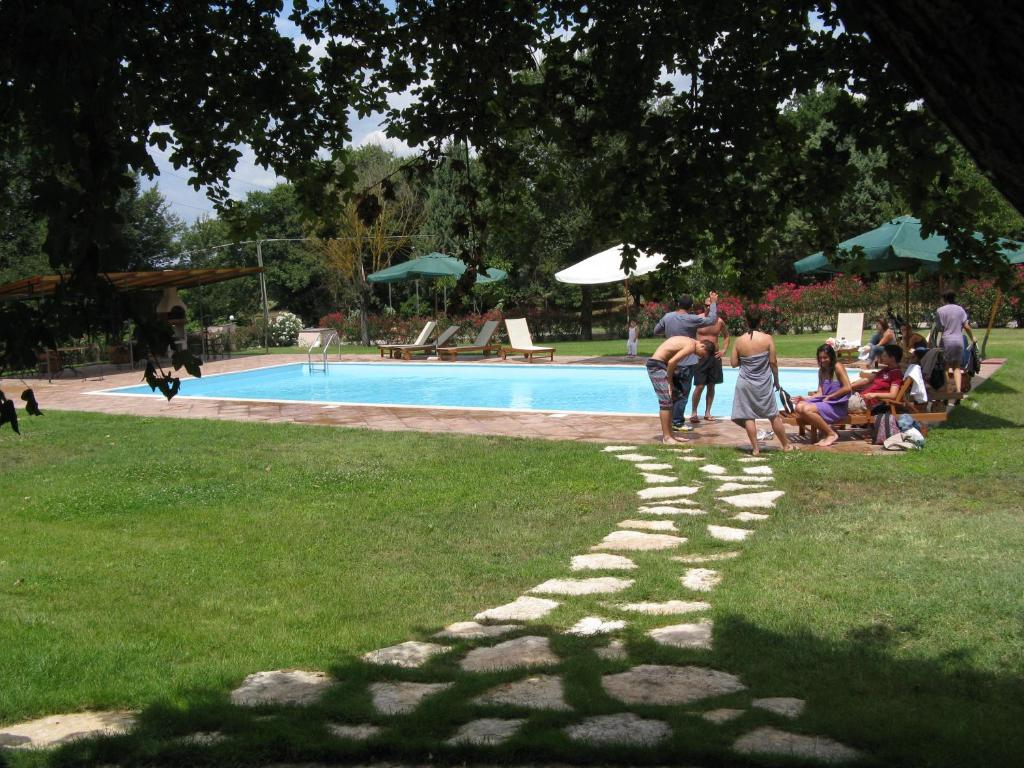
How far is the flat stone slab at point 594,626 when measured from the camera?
15.4 feet

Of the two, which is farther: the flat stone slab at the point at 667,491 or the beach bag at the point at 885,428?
the beach bag at the point at 885,428

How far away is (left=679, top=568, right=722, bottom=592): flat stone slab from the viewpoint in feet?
17.5

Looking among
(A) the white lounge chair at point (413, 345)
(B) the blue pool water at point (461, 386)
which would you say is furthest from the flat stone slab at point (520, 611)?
(A) the white lounge chair at point (413, 345)

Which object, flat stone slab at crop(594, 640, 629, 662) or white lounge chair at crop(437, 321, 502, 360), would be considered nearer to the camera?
flat stone slab at crop(594, 640, 629, 662)

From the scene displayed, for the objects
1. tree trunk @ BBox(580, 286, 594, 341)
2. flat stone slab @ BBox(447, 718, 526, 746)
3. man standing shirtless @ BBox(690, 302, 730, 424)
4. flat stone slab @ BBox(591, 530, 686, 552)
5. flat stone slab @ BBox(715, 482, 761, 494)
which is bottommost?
flat stone slab @ BBox(591, 530, 686, 552)

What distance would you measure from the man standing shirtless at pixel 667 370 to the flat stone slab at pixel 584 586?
15.2 ft

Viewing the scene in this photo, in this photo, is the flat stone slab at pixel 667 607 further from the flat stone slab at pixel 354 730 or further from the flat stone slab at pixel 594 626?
the flat stone slab at pixel 354 730

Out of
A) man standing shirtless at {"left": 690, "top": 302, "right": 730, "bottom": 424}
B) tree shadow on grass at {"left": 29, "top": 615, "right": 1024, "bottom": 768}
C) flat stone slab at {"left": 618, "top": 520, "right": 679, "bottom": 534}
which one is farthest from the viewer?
man standing shirtless at {"left": 690, "top": 302, "right": 730, "bottom": 424}

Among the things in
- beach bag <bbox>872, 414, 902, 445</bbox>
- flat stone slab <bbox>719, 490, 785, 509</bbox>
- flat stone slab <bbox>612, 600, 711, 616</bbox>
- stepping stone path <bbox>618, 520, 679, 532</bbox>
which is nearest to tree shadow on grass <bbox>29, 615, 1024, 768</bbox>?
flat stone slab <bbox>612, 600, 711, 616</bbox>

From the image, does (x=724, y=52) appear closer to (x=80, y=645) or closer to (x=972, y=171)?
(x=80, y=645)

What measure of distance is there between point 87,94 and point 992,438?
9097 mm

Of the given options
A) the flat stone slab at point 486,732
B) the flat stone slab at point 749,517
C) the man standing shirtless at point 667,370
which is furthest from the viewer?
the man standing shirtless at point 667,370

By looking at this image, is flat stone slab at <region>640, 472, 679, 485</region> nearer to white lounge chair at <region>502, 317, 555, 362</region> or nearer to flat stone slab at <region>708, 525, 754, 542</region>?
flat stone slab at <region>708, 525, 754, 542</region>

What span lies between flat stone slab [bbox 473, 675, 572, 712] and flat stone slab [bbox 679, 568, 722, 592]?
156cm
